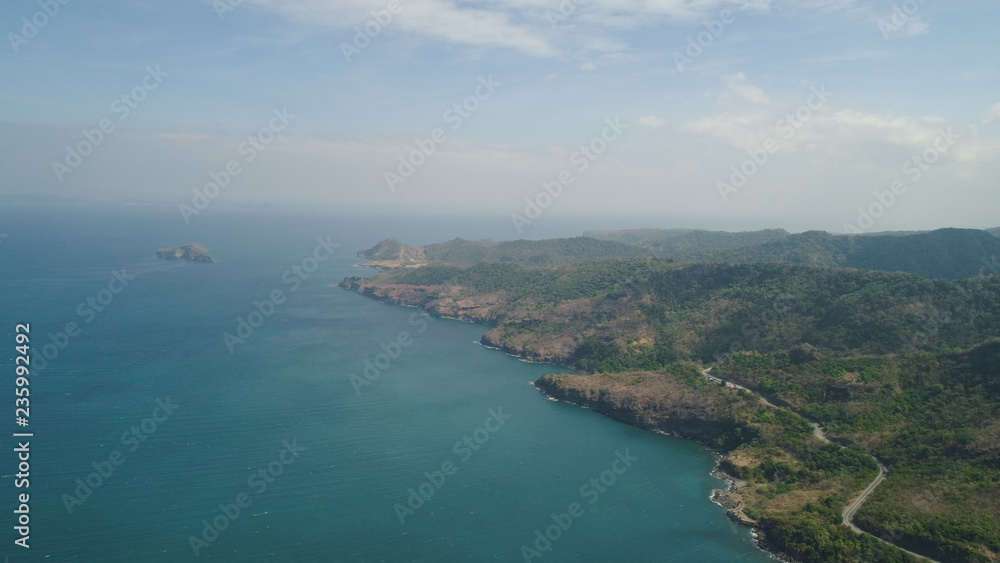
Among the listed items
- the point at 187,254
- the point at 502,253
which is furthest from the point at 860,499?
the point at 187,254

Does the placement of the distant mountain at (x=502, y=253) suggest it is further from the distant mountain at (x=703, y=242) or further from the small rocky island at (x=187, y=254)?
the small rocky island at (x=187, y=254)

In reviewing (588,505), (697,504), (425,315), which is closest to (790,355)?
(697,504)

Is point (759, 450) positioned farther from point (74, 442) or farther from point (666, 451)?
point (74, 442)

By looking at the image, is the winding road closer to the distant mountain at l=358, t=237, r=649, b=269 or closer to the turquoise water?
the turquoise water

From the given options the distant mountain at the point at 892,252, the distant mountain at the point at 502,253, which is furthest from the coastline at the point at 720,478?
the distant mountain at the point at 502,253

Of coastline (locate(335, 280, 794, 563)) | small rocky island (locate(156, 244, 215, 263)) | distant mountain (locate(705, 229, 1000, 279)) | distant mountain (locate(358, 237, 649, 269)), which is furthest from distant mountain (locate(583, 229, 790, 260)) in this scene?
small rocky island (locate(156, 244, 215, 263))
